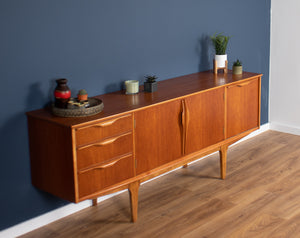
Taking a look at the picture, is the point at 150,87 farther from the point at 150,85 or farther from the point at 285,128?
the point at 285,128

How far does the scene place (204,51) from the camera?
4004 mm

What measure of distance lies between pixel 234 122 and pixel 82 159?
Answer: 150 centimetres

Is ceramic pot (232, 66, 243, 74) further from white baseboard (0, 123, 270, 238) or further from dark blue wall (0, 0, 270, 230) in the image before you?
white baseboard (0, 123, 270, 238)

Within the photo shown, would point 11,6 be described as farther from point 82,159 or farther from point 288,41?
point 288,41

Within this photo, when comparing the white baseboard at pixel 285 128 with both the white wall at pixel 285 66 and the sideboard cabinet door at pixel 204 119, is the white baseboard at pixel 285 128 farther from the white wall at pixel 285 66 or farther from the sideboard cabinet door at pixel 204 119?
the sideboard cabinet door at pixel 204 119

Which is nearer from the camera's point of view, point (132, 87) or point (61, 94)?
point (61, 94)

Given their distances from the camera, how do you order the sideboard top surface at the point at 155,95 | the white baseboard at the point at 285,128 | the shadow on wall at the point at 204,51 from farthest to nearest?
the white baseboard at the point at 285,128 < the shadow on wall at the point at 204,51 < the sideboard top surface at the point at 155,95

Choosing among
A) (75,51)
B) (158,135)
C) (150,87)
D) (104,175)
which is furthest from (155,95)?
(104,175)

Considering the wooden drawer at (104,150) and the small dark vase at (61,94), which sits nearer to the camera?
the wooden drawer at (104,150)

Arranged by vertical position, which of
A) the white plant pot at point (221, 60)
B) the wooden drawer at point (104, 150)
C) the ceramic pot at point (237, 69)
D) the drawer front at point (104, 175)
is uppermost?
the white plant pot at point (221, 60)

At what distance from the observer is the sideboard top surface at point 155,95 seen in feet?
8.92

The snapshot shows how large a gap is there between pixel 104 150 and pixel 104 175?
161mm

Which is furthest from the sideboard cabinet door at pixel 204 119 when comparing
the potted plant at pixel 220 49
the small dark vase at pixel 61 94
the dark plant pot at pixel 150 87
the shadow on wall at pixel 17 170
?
the shadow on wall at pixel 17 170

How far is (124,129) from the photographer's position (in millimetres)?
2844
